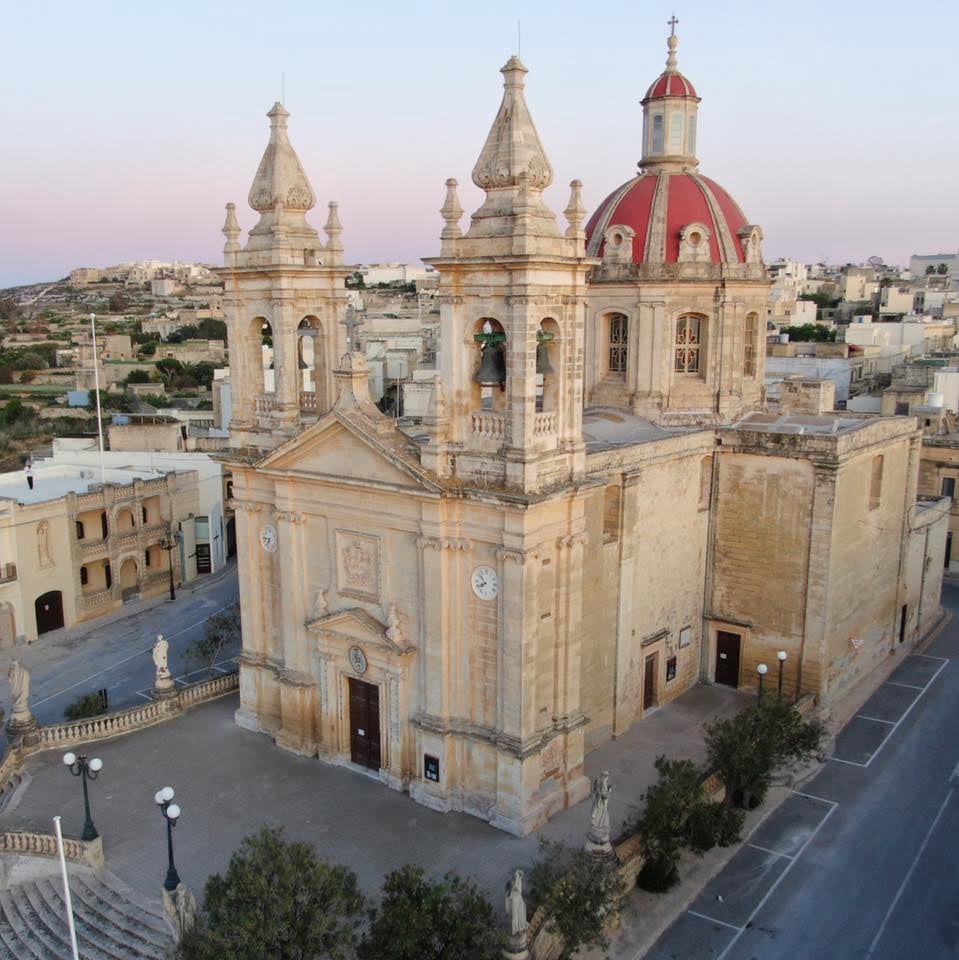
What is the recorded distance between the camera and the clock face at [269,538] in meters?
22.7

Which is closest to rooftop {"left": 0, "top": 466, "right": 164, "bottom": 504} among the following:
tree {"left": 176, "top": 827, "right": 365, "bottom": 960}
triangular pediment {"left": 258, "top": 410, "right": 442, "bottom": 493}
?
triangular pediment {"left": 258, "top": 410, "right": 442, "bottom": 493}

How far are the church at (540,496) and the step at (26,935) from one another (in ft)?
21.2

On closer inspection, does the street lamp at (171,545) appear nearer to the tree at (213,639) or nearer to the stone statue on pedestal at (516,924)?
the tree at (213,639)

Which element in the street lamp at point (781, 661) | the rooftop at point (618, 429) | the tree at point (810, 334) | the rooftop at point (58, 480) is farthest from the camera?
the tree at point (810, 334)

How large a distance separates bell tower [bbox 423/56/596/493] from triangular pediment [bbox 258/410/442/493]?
56 cm

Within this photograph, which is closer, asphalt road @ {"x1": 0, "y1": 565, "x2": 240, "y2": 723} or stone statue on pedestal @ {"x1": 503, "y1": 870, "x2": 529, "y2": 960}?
stone statue on pedestal @ {"x1": 503, "y1": 870, "x2": 529, "y2": 960}

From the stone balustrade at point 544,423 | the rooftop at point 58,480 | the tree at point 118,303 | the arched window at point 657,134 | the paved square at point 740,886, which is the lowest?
the paved square at point 740,886

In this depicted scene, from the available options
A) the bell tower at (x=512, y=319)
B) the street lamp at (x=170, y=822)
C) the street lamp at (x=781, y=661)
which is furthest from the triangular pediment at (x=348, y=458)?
the street lamp at (x=781, y=661)

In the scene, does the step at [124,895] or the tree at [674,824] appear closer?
the step at [124,895]

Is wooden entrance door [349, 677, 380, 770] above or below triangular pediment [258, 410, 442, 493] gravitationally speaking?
below

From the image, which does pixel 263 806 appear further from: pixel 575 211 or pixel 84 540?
pixel 84 540

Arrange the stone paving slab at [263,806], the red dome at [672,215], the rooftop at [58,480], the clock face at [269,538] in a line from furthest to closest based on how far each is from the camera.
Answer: the rooftop at [58,480], the red dome at [672,215], the clock face at [269,538], the stone paving slab at [263,806]

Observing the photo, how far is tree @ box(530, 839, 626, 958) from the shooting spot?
15.1 meters

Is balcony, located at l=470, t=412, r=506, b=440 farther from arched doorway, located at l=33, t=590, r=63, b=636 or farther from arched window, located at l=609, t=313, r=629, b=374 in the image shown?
arched doorway, located at l=33, t=590, r=63, b=636
